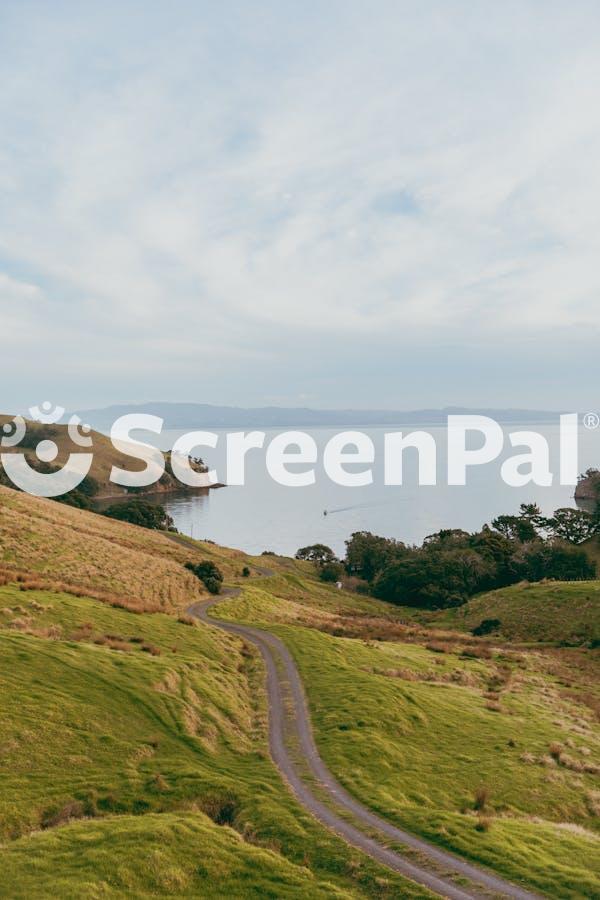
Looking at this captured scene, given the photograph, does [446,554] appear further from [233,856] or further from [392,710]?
[233,856]

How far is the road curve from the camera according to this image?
1398 cm

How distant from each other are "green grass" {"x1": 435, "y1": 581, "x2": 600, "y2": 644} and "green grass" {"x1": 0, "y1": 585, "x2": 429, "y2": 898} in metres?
41.1

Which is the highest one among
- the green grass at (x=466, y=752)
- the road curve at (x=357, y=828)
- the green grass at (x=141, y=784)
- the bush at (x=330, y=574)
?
the green grass at (x=141, y=784)

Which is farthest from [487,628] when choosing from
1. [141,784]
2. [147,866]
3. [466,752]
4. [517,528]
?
[147,866]

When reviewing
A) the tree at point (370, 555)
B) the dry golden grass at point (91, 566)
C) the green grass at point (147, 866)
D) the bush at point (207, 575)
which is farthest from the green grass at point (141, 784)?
the tree at point (370, 555)

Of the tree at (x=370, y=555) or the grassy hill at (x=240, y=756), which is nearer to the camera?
the grassy hill at (x=240, y=756)

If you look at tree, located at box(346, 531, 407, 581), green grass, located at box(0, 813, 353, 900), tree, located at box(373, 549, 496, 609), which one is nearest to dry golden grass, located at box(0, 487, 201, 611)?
green grass, located at box(0, 813, 353, 900)

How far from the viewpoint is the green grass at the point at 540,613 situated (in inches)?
2330

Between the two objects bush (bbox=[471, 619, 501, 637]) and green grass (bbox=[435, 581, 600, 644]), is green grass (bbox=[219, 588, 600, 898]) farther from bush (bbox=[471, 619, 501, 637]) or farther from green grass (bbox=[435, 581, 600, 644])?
bush (bbox=[471, 619, 501, 637])

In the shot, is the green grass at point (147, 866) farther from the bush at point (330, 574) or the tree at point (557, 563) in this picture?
the bush at point (330, 574)

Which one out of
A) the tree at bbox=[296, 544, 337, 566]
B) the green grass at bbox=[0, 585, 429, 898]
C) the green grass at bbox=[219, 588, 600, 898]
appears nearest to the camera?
the green grass at bbox=[0, 585, 429, 898]

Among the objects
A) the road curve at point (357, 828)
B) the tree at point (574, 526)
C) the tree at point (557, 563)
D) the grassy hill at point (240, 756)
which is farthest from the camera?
the tree at point (574, 526)

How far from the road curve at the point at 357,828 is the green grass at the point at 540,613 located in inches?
1579

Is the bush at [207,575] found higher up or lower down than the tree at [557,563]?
higher up
